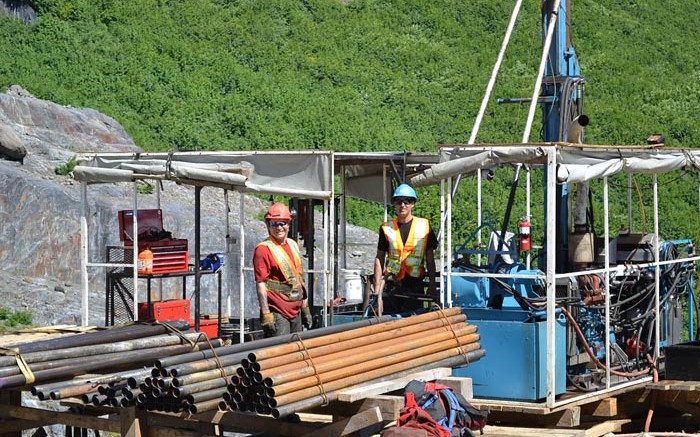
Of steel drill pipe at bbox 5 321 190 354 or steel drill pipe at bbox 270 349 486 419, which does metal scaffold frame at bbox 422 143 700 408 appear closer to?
steel drill pipe at bbox 270 349 486 419

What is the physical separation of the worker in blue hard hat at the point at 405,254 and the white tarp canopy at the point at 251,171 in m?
1.07

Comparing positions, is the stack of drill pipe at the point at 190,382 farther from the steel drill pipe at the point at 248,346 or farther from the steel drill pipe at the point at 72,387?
the steel drill pipe at the point at 72,387

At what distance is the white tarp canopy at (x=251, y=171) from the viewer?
41.2 feet

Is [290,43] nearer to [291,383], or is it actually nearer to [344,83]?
[344,83]

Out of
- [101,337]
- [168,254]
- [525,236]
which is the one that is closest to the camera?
[101,337]

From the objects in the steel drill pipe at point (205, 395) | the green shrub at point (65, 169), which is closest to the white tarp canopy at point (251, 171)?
the steel drill pipe at point (205, 395)

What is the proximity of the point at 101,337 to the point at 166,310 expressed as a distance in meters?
4.54

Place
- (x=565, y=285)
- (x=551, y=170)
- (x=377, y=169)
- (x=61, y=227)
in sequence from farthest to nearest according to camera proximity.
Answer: (x=61, y=227) < (x=377, y=169) < (x=565, y=285) < (x=551, y=170)

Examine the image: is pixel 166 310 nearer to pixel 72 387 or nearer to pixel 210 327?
pixel 210 327

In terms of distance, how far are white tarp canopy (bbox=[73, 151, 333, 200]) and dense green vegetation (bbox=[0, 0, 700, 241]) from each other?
15.3 meters

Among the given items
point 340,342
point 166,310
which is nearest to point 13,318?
point 166,310

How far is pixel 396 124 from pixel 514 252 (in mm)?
23306

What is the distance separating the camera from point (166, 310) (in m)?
14.8

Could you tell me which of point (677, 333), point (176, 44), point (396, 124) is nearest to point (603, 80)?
point (396, 124)
